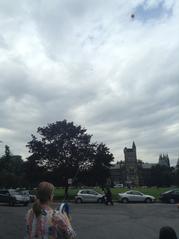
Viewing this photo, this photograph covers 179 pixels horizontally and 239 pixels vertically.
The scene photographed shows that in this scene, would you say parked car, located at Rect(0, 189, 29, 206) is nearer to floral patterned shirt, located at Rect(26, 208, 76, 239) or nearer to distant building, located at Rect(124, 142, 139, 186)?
floral patterned shirt, located at Rect(26, 208, 76, 239)

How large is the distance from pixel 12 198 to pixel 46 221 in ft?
132

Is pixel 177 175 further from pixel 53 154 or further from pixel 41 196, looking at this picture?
pixel 41 196

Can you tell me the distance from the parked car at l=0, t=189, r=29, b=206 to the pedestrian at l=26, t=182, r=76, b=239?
3981 cm

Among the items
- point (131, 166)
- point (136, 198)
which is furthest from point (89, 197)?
point (131, 166)

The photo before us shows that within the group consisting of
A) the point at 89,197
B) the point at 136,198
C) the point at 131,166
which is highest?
the point at 131,166

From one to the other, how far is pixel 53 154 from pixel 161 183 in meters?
Result: 99.3

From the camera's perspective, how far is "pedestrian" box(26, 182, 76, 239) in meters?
4.69

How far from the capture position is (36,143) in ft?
239

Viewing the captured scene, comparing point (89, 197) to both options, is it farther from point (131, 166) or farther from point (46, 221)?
point (131, 166)

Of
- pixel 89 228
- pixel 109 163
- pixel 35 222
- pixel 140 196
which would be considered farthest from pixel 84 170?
pixel 35 222

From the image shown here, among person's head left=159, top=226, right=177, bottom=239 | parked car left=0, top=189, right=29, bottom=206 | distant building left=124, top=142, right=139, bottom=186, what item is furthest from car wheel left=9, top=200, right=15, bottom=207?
distant building left=124, top=142, right=139, bottom=186

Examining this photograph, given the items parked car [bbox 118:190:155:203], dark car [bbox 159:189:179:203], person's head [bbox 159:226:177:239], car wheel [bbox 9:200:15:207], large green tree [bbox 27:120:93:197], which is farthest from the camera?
large green tree [bbox 27:120:93:197]

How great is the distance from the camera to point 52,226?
470 cm

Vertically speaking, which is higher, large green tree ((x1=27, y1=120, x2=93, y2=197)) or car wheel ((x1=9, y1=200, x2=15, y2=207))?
large green tree ((x1=27, y1=120, x2=93, y2=197))
